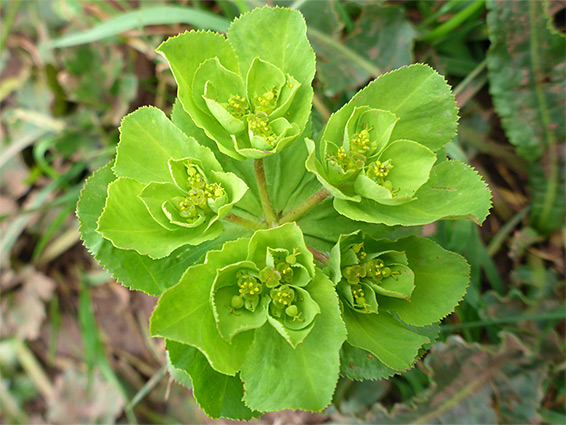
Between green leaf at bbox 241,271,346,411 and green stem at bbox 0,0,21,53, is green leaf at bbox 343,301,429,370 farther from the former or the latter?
green stem at bbox 0,0,21,53

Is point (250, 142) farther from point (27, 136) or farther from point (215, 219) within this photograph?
point (27, 136)

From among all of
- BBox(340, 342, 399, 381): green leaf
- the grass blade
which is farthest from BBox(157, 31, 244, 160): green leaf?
the grass blade

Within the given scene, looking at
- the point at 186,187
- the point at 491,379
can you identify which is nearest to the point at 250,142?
the point at 186,187

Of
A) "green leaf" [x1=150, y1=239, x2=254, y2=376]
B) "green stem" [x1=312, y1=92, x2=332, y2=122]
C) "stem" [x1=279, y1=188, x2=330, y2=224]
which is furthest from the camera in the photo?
"green stem" [x1=312, y1=92, x2=332, y2=122]

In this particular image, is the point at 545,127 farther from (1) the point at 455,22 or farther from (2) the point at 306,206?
(2) the point at 306,206

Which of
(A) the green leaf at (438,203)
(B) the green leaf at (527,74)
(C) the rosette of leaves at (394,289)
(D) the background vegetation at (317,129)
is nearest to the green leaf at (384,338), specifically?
(C) the rosette of leaves at (394,289)

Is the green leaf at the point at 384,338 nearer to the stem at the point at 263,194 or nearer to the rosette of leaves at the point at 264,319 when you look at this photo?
the rosette of leaves at the point at 264,319

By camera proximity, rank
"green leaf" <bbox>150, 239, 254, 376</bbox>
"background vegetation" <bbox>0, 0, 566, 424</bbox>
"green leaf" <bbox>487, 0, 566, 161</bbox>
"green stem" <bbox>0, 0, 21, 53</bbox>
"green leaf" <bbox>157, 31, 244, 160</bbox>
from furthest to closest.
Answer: "green stem" <bbox>0, 0, 21, 53</bbox> → "background vegetation" <bbox>0, 0, 566, 424</bbox> → "green leaf" <bbox>487, 0, 566, 161</bbox> → "green leaf" <bbox>157, 31, 244, 160</bbox> → "green leaf" <bbox>150, 239, 254, 376</bbox>
